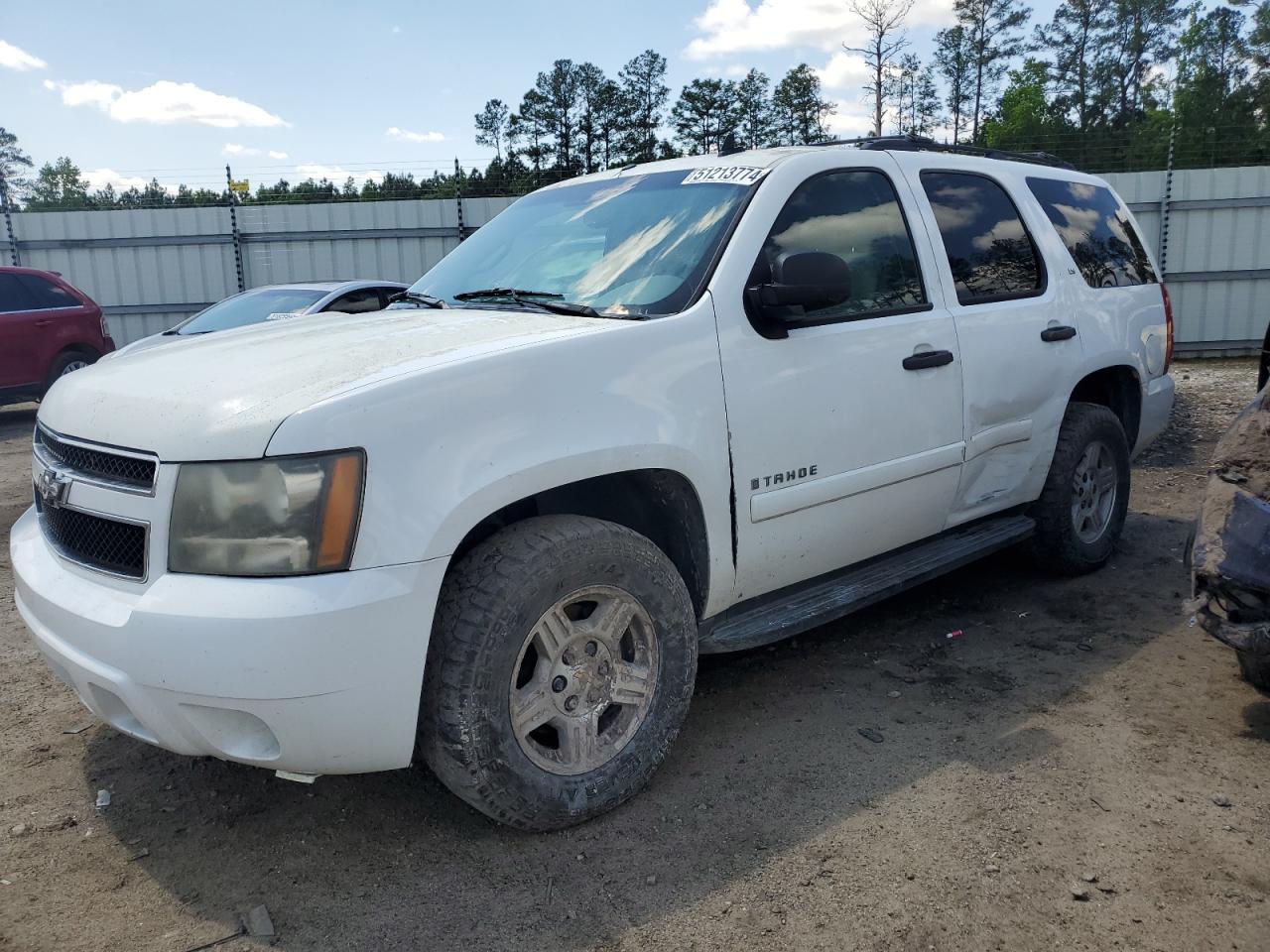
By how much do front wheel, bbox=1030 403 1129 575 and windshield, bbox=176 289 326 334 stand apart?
22.2ft

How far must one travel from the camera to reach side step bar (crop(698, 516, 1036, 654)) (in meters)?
3.22

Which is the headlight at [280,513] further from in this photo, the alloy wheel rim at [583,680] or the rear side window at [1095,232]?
the rear side window at [1095,232]

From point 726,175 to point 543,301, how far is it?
812 millimetres

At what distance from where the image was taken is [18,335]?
1081 centimetres

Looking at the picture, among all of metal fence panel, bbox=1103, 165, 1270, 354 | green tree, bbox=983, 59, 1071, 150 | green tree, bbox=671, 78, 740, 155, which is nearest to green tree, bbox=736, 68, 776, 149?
green tree, bbox=671, 78, 740, 155

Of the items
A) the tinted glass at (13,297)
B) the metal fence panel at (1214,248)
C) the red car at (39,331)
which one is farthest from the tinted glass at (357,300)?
the metal fence panel at (1214,248)

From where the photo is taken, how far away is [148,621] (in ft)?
7.52

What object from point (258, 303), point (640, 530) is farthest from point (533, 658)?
point (258, 303)

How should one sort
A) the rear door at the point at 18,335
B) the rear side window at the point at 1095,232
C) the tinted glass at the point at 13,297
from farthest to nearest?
the tinted glass at the point at 13,297, the rear door at the point at 18,335, the rear side window at the point at 1095,232

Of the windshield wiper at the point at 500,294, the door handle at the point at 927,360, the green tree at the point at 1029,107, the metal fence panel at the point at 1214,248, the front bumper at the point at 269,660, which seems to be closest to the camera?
the front bumper at the point at 269,660

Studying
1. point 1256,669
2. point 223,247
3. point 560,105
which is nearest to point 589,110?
point 560,105

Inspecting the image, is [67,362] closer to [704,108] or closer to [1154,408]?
[1154,408]

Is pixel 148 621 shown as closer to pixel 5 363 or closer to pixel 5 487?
pixel 5 487

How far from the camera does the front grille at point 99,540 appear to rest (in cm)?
243
